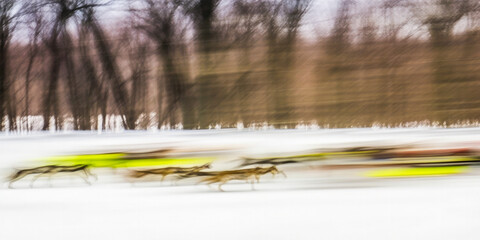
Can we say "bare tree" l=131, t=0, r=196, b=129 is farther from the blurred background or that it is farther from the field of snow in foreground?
the field of snow in foreground

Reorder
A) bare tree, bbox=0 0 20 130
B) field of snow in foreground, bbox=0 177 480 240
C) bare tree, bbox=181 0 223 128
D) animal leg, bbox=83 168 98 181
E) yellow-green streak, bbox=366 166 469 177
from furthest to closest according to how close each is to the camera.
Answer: bare tree, bbox=0 0 20 130, bare tree, bbox=181 0 223 128, animal leg, bbox=83 168 98 181, yellow-green streak, bbox=366 166 469 177, field of snow in foreground, bbox=0 177 480 240

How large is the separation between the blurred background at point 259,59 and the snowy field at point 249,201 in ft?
0.63

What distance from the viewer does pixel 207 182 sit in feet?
10.7

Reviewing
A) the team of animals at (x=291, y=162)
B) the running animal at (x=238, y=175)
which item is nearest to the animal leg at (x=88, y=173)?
the team of animals at (x=291, y=162)

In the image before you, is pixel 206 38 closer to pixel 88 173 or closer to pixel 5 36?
pixel 88 173

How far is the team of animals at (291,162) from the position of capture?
319cm

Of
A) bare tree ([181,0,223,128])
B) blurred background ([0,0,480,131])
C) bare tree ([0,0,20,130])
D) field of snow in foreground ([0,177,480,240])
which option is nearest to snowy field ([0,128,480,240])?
field of snow in foreground ([0,177,480,240])

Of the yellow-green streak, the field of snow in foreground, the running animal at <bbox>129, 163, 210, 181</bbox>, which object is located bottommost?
the field of snow in foreground

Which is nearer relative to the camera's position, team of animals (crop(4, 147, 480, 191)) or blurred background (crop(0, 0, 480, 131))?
team of animals (crop(4, 147, 480, 191))

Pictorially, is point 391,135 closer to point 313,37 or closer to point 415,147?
point 415,147

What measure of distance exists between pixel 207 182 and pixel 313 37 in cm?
130

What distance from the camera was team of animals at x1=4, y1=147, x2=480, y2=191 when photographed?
3193 mm

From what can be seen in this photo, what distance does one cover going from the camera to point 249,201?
10.5 ft

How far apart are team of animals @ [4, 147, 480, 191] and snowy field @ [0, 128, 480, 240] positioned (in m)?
0.06
